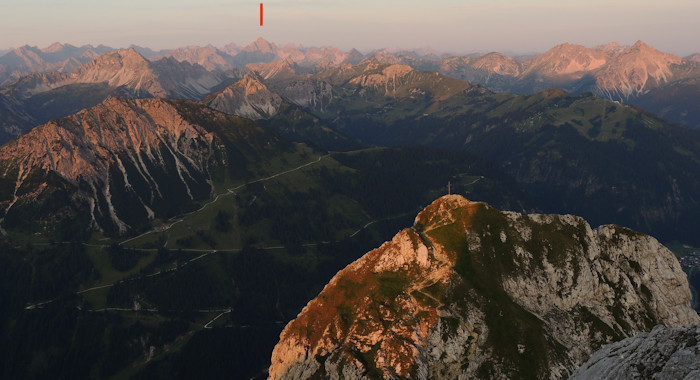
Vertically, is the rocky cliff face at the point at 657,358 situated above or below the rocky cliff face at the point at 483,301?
above

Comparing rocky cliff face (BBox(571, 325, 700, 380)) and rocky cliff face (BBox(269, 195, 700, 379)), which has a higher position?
rocky cliff face (BBox(571, 325, 700, 380))

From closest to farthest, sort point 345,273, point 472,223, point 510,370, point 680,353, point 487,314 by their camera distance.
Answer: point 680,353 → point 510,370 → point 487,314 → point 345,273 → point 472,223

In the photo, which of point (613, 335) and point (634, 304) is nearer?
point (613, 335)

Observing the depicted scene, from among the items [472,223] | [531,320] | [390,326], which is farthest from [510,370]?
[472,223]

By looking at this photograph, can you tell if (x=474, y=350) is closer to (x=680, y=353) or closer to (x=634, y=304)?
(x=634, y=304)

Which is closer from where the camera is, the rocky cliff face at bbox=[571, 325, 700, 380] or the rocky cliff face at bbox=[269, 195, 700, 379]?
the rocky cliff face at bbox=[571, 325, 700, 380]

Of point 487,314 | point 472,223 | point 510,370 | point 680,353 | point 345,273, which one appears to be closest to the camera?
point 680,353
